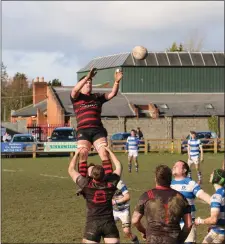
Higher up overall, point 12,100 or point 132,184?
point 12,100

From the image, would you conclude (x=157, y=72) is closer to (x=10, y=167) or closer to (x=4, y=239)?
(x=10, y=167)

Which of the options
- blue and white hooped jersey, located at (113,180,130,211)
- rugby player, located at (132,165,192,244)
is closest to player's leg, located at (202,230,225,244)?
blue and white hooped jersey, located at (113,180,130,211)

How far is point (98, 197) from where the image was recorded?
31.5 feet

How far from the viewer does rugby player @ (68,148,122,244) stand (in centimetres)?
958

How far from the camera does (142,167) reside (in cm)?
3544

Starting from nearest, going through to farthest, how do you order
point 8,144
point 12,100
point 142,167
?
point 142,167 < point 8,144 < point 12,100

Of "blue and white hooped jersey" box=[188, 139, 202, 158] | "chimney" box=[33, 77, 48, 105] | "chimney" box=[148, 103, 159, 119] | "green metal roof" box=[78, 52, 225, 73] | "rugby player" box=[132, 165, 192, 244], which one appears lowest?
"rugby player" box=[132, 165, 192, 244]

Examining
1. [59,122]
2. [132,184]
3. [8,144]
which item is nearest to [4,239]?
[132,184]

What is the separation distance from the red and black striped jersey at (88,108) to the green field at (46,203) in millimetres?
6021

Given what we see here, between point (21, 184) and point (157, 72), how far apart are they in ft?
155

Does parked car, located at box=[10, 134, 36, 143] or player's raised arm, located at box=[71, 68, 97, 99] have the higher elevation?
player's raised arm, located at box=[71, 68, 97, 99]

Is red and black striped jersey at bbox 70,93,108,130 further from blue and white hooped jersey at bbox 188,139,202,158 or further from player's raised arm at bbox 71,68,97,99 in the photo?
blue and white hooped jersey at bbox 188,139,202,158

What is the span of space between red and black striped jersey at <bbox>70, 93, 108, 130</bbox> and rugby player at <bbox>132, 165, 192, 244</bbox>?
5.12 ft

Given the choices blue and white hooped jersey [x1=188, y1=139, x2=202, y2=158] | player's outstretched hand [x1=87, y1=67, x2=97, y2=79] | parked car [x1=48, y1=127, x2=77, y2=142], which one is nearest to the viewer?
player's outstretched hand [x1=87, y1=67, x2=97, y2=79]
